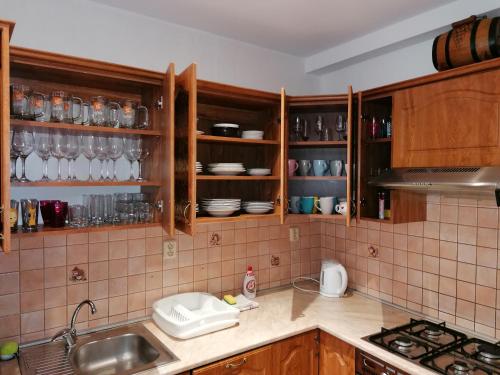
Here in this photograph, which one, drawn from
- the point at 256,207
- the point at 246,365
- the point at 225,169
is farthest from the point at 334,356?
the point at 225,169

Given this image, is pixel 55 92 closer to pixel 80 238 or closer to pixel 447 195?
pixel 80 238

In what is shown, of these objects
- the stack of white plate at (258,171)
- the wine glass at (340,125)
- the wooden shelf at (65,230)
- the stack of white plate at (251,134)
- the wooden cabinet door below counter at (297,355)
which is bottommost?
the wooden cabinet door below counter at (297,355)

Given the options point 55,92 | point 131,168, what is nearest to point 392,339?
point 131,168

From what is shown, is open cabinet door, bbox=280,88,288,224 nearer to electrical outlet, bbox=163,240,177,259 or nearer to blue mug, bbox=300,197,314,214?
blue mug, bbox=300,197,314,214

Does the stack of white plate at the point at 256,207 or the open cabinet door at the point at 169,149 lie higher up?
the open cabinet door at the point at 169,149

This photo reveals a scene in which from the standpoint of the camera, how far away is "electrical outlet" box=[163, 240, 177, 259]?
2057 millimetres

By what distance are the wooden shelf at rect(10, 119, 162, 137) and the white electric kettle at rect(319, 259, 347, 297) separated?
1.38m

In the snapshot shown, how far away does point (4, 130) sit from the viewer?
1232mm

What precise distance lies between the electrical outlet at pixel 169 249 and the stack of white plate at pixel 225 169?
0.46 meters

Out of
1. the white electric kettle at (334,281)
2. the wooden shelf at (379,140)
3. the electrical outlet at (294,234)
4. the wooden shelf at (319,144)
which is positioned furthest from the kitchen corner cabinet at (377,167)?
the electrical outlet at (294,234)

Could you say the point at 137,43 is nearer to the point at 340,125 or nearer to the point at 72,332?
the point at 340,125

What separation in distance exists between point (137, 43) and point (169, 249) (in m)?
1.11

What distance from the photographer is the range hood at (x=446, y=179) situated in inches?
56.4

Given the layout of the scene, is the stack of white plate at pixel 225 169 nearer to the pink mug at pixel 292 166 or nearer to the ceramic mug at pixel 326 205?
the pink mug at pixel 292 166
